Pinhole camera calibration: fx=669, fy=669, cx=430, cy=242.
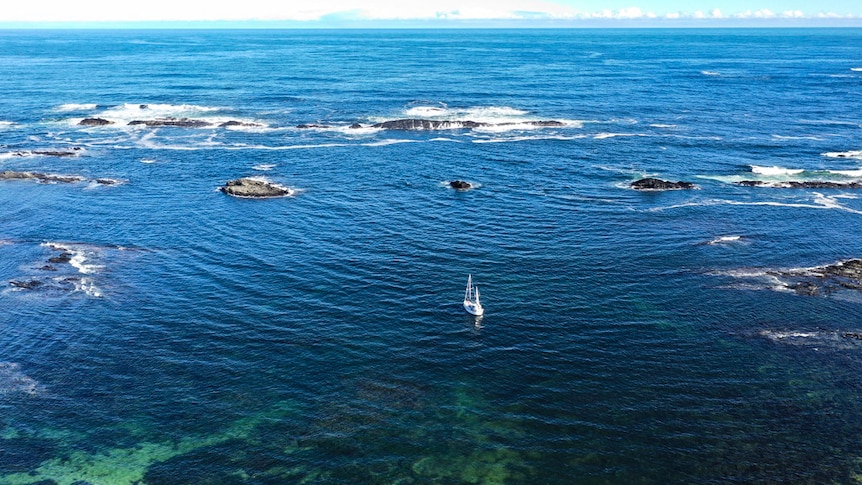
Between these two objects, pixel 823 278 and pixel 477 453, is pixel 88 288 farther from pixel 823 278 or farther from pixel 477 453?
pixel 823 278

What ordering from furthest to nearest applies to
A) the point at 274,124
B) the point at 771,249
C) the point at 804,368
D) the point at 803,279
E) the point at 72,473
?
the point at 274,124
the point at 771,249
the point at 803,279
the point at 804,368
the point at 72,473

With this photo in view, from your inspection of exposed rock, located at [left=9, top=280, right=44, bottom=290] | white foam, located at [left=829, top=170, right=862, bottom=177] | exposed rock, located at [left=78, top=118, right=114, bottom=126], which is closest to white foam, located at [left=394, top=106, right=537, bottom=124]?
white foam, located at [left=829, top=170, right=862, bottom=177]

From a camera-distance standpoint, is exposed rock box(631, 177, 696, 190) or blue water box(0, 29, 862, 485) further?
exposed rock box(631, 177, 696, 190)

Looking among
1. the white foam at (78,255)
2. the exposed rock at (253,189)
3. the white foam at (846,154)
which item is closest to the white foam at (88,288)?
the white foam at (78,255)

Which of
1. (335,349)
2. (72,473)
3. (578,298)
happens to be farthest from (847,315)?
(72,473)

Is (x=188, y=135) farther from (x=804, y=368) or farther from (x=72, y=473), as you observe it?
(x=804, y=368)

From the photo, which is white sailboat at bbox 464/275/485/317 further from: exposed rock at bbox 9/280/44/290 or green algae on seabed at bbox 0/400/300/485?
exposed rock at bbox 9/280/44/290
